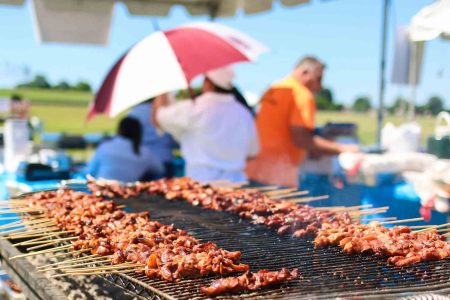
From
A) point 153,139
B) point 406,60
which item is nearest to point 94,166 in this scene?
point 153,139

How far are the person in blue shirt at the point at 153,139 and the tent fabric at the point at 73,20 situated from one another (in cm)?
→ 262

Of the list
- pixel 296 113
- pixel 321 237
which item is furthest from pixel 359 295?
pixel 296 113

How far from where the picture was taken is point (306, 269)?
2.58 metres

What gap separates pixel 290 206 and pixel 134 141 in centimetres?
355

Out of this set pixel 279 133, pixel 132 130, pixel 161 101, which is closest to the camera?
pixel 161 101

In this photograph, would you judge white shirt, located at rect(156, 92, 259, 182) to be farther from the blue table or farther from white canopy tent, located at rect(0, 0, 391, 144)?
white canopy tent, located at rect(0, 0, 391, 144)

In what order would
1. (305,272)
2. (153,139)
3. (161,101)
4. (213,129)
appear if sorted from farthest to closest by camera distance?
(153,139) → (161,101) → (213,129) → (305,272)

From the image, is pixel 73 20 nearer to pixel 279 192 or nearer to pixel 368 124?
pixel 279 192

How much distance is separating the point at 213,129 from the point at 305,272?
2.82m

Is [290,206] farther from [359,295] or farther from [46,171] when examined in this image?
[46,171]

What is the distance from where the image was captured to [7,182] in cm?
747

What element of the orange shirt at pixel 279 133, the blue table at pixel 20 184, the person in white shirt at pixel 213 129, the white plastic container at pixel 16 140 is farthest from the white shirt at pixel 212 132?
the white plastic container at pixel 16 140

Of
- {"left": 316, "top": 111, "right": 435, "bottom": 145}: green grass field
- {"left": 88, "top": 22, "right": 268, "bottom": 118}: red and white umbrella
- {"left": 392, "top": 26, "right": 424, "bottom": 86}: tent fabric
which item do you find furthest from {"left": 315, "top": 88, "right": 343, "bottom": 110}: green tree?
{"left": 88, "top": 22, "right": 268, "bottom": 118}: red and white umbrella

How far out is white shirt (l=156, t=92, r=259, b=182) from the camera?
17.0 feet
